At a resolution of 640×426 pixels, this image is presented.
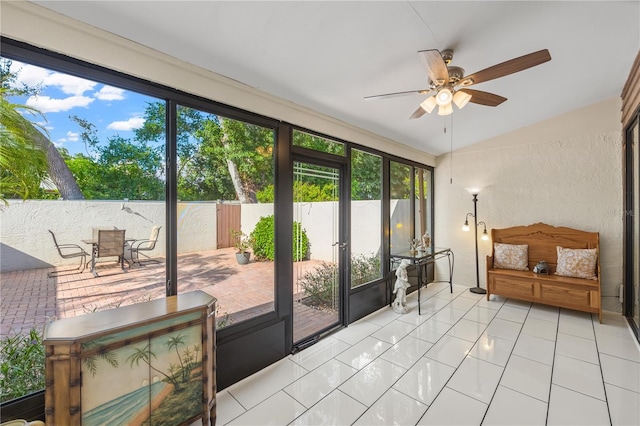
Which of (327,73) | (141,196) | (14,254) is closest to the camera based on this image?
(14,254)

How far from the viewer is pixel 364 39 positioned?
6.09ft

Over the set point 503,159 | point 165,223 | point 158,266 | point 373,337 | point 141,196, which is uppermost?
point 503,159

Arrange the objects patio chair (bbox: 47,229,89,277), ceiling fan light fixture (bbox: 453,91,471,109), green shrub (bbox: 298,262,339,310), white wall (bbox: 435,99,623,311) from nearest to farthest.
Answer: patio chair (bbox: 47,229,89,277) < ceiling fan light fixture (bbox: 453,91,471,109) < green shrub (bbox: 298,262,339,310) < white wall (bbox: 435,99,623,311)

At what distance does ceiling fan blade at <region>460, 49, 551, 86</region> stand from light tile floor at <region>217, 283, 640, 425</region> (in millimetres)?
2344

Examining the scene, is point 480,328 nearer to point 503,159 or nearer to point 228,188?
point 503,159

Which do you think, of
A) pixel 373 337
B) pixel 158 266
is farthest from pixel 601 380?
pixel 158 266

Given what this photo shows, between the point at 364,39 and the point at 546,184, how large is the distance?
13.1ft

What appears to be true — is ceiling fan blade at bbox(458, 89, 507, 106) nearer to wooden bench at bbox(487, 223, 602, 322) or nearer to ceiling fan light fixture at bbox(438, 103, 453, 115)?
ceiling fan light fixture at bbox(438, 103, 453, 115)

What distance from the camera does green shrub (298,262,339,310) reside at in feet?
9.96

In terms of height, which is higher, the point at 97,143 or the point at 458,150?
the point at 458,150

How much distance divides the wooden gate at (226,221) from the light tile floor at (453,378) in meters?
1.18

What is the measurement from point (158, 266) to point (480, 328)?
11.4ft

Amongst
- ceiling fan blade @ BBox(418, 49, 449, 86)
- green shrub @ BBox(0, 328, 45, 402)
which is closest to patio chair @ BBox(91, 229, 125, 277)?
green shrub @ BBox(0, 328, 45, 402)

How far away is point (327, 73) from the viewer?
86.4 inches
